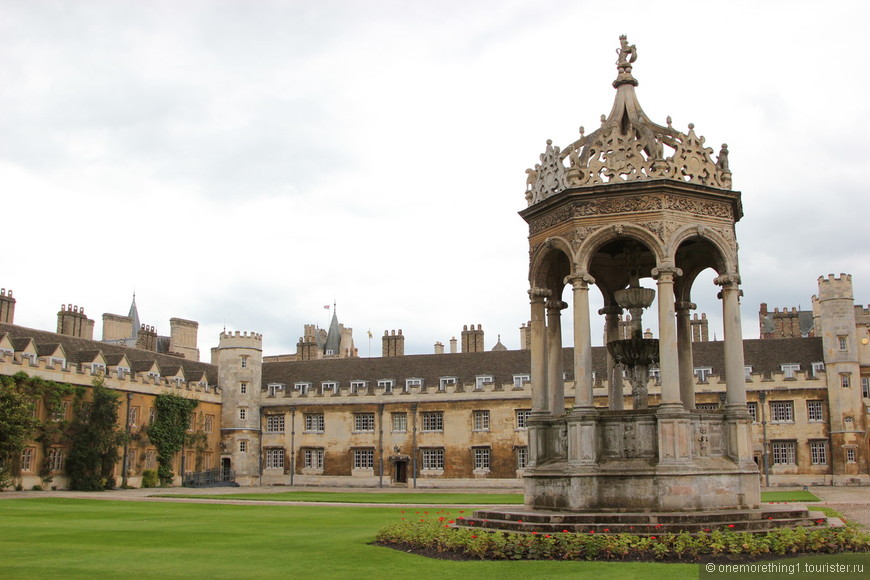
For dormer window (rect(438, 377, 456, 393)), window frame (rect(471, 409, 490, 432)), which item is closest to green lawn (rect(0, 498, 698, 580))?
window frame (rect(471, 409, 490, 432))

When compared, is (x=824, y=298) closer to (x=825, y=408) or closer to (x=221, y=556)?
(x=825, y=408)

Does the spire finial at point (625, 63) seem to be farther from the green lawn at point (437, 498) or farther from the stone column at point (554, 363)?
the green lawn at point (437, 498)

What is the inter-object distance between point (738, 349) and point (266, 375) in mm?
53031

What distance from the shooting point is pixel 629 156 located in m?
15.7

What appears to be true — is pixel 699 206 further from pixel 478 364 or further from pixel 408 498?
pixel 478 364

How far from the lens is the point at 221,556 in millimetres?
13742

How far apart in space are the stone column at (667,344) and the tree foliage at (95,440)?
3955cm

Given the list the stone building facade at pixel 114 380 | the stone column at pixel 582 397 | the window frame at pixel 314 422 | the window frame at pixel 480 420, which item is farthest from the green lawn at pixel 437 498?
the window frame at pixel 314 422

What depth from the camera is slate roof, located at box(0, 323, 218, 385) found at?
49.4 m

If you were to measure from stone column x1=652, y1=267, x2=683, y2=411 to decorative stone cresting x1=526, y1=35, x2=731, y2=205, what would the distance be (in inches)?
72.5

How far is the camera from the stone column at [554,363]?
16.6 meters

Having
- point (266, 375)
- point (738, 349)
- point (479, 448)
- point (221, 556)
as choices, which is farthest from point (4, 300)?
point (738, 349)

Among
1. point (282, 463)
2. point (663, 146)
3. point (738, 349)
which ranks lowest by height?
point (282, 463)

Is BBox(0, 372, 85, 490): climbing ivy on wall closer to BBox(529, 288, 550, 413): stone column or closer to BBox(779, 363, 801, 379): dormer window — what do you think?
BBox(529, 288, 550, 413): stone column
